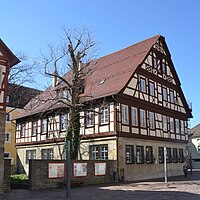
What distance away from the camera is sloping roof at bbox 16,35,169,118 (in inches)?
998

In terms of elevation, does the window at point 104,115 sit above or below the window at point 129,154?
above

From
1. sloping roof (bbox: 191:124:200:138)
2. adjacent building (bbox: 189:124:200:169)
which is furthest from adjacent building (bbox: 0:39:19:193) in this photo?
sloping roof (bbox: 191:124:200:138)

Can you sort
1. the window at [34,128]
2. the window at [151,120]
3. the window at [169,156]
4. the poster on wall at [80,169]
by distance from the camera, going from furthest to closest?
the window at [34,128] < the window at [169,156] < the window at [151,120] < the poster on wall at [80,169]

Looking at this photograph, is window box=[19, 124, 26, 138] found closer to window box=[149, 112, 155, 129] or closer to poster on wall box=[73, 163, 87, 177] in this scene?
window box=[149, 112, 155, 129]

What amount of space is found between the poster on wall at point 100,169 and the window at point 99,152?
252 cm

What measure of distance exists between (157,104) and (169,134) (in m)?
3.62

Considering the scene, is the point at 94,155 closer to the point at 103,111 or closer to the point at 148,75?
the point at 103,111

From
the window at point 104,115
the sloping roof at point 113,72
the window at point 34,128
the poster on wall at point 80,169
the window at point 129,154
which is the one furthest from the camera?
the window at point 34,128

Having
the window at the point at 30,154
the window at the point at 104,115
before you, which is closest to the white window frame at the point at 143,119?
the window at the point at 104,115

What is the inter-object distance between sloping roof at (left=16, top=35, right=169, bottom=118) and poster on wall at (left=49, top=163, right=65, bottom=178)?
6.16m

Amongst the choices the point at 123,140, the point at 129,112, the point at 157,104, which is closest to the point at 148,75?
the point at 157,104

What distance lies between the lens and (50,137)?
1189 inches

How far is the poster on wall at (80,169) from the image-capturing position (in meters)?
19.6

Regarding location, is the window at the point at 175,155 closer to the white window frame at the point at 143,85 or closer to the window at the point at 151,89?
the window at the point at 151,89
